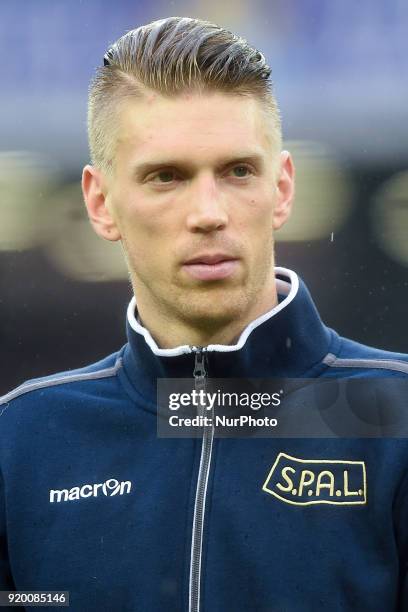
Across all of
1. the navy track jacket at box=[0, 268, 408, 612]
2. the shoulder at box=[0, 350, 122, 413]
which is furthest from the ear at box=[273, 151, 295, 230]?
the shoulder at box=[0, 350, 122, 413]

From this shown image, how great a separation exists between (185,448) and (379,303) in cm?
98

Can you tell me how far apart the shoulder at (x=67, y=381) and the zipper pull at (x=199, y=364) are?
0.64 ft

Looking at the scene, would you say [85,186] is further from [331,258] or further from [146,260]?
[331,258]

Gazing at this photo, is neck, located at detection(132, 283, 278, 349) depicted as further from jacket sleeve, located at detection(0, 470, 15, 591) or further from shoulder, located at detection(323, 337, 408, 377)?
jacket sleeve, located at detection(0, 470, 15, 591)

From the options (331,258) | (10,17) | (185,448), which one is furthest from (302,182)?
(185,448)

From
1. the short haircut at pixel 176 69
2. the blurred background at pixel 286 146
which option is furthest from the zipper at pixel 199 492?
the blurred background at pixel 286 146

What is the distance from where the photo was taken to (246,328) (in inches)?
57.3

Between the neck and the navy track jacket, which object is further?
the neck

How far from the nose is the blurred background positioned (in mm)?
836

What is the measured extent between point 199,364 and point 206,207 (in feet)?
0.73

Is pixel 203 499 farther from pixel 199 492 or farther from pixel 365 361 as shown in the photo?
pixel 365 361

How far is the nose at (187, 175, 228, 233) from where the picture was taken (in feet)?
4.60

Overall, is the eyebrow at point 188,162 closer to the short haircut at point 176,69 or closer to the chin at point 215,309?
the short haircut at point 176,69

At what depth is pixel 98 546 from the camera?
56.6 inches
